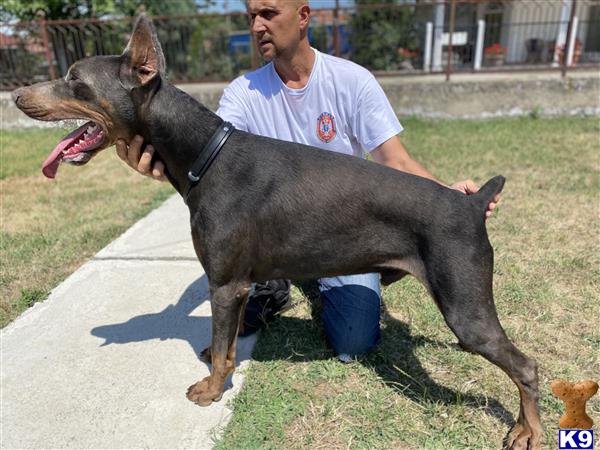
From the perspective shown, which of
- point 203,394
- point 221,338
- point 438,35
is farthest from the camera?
point 438,35

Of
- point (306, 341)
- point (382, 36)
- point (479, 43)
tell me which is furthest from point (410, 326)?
point (479, 43)

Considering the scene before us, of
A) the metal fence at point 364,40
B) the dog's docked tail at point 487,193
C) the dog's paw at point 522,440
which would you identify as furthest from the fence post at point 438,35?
the dog's paw at point 522,440

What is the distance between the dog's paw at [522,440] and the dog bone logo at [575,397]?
10.8 inches

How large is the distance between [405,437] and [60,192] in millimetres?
5900

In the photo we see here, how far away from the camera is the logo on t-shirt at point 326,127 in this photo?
328 cm

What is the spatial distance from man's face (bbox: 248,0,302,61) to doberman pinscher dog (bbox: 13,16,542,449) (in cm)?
79

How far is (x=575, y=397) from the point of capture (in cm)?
203

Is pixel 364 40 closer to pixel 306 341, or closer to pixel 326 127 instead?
pixel 326 127

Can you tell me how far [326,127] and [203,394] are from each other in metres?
1.88

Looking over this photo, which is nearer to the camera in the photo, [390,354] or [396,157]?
[396,157]

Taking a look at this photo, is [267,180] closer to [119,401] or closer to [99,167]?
[119,401]

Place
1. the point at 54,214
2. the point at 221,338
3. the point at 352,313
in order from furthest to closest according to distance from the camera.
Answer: the point at 54,214, the point at 352,313, the point at 221,338

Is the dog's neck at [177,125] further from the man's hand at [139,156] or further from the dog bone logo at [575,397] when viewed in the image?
the dog bone logo at [575,397]

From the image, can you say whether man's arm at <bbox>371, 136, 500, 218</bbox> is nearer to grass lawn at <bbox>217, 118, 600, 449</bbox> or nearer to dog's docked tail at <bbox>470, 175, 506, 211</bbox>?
dog's docked tail at <bbox>470, 175, 506, 211</bbox>
